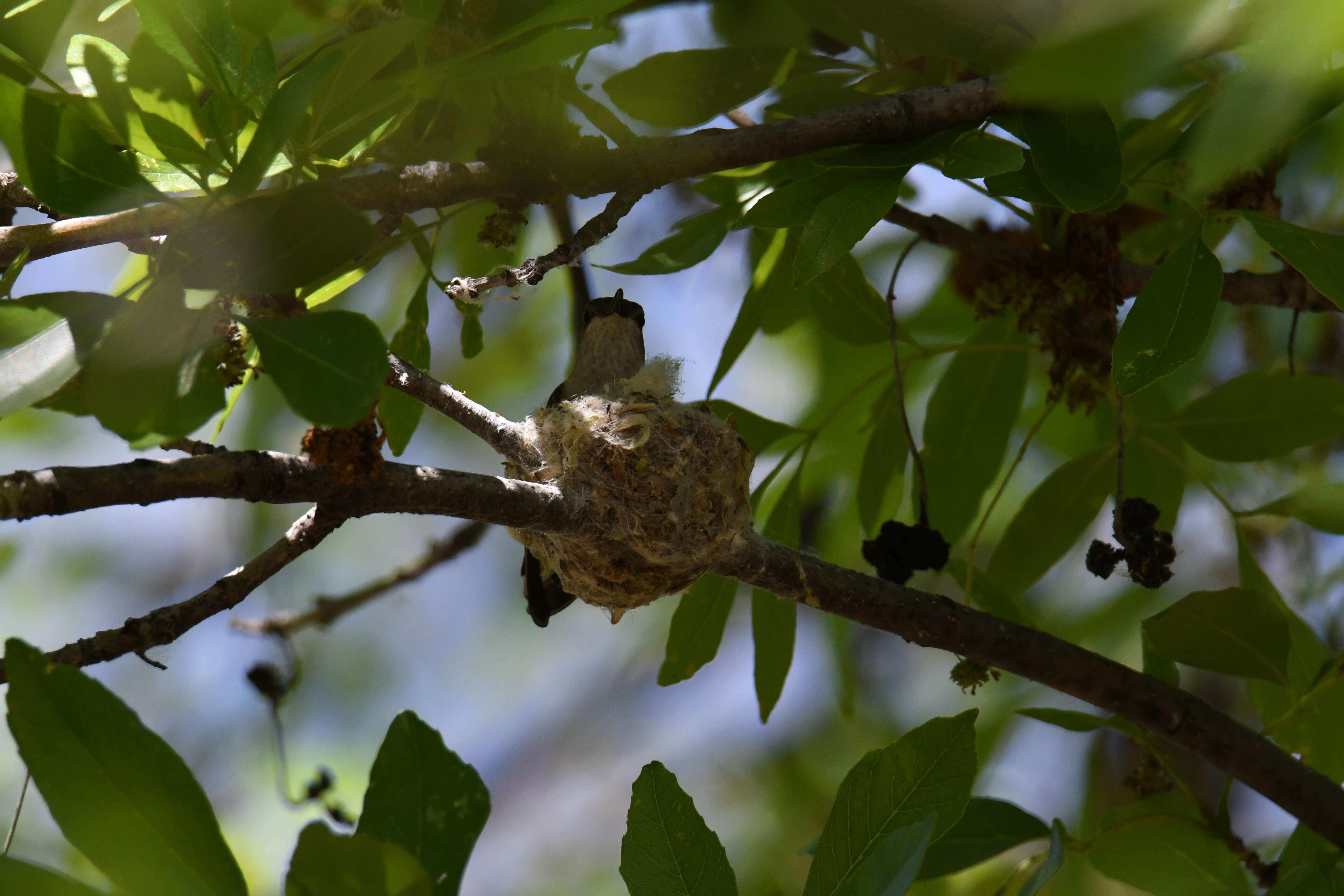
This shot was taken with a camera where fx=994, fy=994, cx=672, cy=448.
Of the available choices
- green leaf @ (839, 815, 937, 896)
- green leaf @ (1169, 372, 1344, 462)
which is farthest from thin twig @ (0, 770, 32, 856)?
green leaf @ (1169, 372, 1344, 462)

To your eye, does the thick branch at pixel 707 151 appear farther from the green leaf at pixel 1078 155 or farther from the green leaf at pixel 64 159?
the green leaf at pixel 64 159

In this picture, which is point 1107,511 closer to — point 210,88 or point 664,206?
point 664,206

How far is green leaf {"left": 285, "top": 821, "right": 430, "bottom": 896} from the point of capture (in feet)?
3.15

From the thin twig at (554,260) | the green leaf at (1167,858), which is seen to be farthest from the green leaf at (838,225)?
the green leaf at (1167,858)

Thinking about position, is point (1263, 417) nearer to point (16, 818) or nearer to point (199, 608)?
point (199, 608)

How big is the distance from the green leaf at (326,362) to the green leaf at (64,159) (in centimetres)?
25

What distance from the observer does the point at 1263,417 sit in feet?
7.49

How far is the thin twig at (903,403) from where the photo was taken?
2.29 meters

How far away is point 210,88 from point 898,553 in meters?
1.64

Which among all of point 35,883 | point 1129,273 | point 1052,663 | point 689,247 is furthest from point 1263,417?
point 35,883

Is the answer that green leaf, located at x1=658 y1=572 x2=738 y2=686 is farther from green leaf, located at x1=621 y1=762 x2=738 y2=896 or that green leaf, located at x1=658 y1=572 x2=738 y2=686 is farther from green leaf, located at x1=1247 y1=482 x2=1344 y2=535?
green leaf, located at x1=1247 y1=482 x2=1344 y2=535

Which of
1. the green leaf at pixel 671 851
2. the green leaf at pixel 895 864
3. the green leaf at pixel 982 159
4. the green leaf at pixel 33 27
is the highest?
the green leaf at pixel 982 159

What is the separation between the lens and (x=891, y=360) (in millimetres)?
3039

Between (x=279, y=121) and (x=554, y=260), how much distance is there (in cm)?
66
